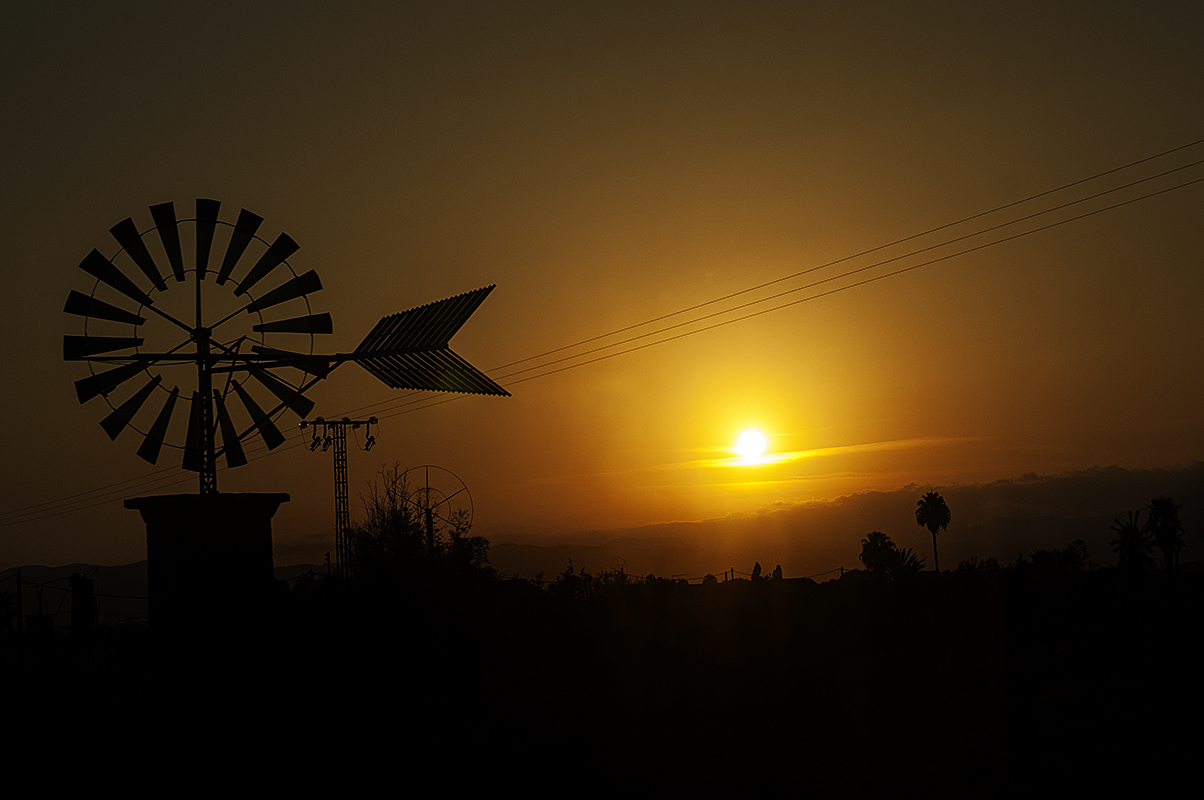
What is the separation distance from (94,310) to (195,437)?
97.1 inches

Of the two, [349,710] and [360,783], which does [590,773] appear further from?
[349,710]

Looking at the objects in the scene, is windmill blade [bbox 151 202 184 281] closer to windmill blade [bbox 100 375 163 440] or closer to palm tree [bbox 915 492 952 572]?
windmill blade [bbox 100 375 163 440]

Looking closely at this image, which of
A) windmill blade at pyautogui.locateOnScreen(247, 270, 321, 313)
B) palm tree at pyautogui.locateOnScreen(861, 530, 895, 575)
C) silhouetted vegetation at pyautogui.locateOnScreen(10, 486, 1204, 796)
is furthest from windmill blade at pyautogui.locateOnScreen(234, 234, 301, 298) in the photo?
palm tree at pyautogui.locateOnScreen(861, 530, 895, 575)

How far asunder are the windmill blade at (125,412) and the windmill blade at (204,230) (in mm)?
1609

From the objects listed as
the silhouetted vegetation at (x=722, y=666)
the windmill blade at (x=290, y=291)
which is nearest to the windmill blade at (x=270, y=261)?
the windmill blade at (x=290, y=291)

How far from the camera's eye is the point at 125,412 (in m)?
12.5

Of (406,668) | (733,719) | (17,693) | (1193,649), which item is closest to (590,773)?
(733,719)

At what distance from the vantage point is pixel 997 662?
2650 cm

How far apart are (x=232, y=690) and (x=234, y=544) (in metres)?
1.71

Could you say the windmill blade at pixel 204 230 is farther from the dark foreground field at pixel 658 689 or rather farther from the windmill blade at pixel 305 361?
the dark foreground field at pixel 658 689

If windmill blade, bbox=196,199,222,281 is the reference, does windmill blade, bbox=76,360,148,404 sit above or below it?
below

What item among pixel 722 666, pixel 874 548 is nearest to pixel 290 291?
pixel 722 666

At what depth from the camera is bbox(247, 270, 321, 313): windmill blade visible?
13031mm

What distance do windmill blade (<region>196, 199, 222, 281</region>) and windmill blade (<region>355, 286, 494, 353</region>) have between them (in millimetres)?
2596
